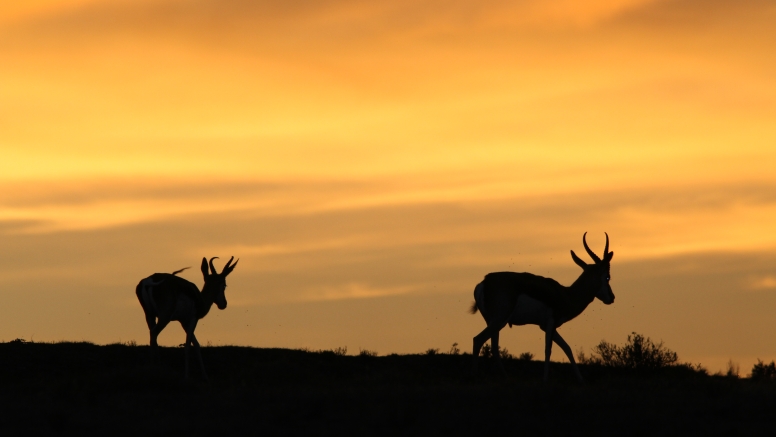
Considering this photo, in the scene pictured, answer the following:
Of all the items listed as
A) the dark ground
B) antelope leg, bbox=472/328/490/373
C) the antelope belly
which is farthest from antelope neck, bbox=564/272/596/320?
the dark ground

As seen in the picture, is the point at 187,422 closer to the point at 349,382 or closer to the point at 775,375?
the point at 349,382

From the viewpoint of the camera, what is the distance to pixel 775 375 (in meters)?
26.8

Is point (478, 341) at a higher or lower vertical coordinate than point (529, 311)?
lower

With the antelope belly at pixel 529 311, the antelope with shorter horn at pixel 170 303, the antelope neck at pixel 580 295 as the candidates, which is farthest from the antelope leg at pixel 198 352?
the antelope neck at pixel 580 295

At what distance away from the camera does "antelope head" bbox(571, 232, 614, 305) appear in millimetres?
26609

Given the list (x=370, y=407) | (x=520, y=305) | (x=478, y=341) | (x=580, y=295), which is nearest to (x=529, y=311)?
(x=520, y=305)

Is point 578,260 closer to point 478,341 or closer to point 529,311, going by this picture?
point 529,311

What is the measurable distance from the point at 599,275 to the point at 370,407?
1048 cm

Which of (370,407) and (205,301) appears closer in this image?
(370,407)

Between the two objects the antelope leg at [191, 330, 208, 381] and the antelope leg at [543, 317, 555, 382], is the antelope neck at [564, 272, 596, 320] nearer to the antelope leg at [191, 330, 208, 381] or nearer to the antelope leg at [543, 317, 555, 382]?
the antelope leg at [543, 317, 555, 382]

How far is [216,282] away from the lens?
2720 cm

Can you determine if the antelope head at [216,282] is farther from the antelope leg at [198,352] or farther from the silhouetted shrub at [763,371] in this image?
the silhouetted shrub at [763,371]

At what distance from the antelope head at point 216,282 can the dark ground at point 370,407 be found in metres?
4.52

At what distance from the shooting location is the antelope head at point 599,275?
87.3 ft
